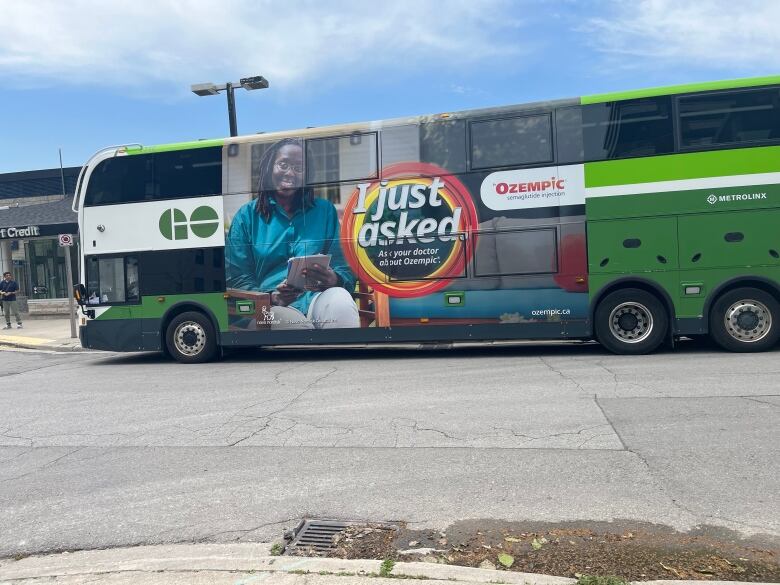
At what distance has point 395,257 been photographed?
1111 cm

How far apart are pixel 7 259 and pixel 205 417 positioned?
2250cm

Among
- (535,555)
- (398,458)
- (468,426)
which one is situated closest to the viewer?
(535,555)

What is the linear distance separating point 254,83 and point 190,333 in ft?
24.3

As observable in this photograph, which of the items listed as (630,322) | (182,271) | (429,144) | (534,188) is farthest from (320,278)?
(630,322)

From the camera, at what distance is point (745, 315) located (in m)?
9.93

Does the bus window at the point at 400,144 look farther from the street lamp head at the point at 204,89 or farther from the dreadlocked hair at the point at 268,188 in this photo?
the street lamp head at the point at 204,89

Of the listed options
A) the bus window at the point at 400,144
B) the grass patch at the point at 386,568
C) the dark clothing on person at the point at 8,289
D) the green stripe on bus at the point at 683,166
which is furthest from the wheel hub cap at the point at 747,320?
the dark clothing on person at the point at 8,289

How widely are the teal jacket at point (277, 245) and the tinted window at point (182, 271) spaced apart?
253 millimetres

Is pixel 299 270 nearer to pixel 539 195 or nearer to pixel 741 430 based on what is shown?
pixel 539 195

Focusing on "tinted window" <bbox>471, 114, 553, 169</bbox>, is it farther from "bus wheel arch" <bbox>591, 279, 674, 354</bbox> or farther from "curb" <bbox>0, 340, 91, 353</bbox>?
"curb" <bbox>0, 340, 91, 353</bbox>

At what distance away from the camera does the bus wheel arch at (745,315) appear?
986cm

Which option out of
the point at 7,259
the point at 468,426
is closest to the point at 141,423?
the point at 468,426

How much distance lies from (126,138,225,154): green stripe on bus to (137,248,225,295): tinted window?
1.92 metres

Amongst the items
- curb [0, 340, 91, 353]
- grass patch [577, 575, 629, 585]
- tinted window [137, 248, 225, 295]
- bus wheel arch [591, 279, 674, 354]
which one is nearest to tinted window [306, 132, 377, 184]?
tinted window [137, 248, 225, 295]
